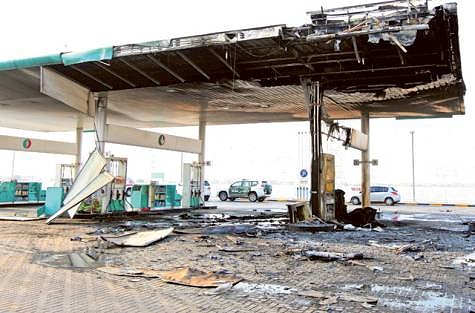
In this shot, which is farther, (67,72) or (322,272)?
(67,72)

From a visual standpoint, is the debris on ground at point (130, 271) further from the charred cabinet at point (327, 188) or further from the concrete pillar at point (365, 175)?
the concrete pillar at point (365, 175)

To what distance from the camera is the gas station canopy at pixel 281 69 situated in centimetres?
1080

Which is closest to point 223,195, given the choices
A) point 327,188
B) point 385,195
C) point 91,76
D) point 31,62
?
point 385,195

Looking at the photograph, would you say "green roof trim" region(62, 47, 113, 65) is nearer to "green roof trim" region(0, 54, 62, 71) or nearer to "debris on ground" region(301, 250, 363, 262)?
"green roof trim" region(0, 54, 62, 71)

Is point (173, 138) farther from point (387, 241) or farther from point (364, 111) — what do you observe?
point (387, 241)

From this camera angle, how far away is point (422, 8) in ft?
32.9

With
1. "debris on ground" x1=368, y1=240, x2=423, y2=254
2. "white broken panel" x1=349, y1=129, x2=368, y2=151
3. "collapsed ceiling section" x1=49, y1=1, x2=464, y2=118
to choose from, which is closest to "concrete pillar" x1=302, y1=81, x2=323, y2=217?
"collapsed ceiling section" x1=49, y1=1, x2=464, y2=118

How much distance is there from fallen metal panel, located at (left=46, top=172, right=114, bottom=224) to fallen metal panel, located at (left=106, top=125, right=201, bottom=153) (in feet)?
10.4

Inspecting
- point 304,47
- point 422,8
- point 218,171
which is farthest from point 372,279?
point 218,171

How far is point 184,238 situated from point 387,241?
16.2 feet

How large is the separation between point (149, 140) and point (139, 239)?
383 inches

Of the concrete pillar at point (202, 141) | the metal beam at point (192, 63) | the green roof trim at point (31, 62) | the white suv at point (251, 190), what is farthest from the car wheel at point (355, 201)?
the green roof trim at point (31, 62)

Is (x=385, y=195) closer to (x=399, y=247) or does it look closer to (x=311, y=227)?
(x=311, y=227)

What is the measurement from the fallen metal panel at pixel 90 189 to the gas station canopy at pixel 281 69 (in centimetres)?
316
